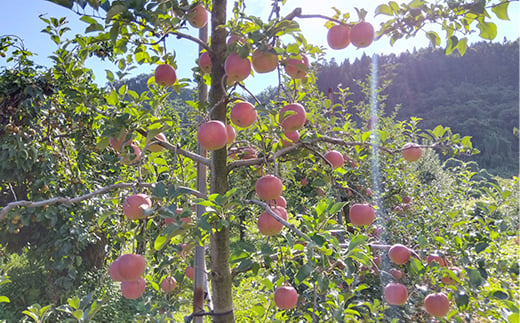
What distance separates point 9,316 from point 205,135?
440 centimetres

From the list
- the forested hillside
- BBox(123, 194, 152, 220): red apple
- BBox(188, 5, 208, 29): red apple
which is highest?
the forested hillside

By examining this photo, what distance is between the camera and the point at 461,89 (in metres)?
34.5

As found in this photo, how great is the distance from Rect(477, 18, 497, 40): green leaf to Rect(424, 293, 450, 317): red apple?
84 cm

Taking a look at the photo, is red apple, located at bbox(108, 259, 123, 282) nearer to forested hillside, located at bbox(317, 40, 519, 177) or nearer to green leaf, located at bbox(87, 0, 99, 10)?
green leaf, located at bbox(87, 0, 99, 10)

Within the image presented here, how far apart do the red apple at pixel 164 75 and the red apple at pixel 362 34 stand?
22.3 inches

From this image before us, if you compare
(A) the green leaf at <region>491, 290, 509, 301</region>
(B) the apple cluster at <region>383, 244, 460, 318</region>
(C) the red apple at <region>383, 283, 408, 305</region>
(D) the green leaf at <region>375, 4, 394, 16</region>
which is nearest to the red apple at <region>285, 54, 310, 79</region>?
(D) the green leaf at <region>375, 4, 394, 16</region>

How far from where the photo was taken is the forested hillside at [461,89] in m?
28.0

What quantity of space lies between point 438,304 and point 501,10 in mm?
942

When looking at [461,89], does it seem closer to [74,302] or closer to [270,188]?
[270,188]

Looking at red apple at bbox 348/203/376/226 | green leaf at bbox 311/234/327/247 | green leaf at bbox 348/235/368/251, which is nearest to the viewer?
green leaf at bbox 311/234/327/247

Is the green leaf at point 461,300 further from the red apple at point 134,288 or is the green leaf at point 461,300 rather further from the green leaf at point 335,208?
the red apple at point 134,288

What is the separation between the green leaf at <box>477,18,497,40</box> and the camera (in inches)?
35.8

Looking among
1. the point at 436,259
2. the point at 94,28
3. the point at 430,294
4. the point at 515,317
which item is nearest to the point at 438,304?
the point at 430,294

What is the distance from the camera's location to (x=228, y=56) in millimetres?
915
